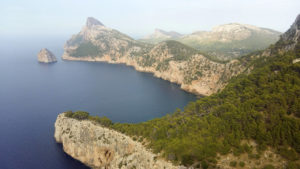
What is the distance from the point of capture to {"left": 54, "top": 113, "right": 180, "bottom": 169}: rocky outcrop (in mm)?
40938

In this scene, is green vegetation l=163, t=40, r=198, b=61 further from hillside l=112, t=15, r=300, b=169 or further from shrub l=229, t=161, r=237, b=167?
shrub l=229, t=161, r=237, b=167

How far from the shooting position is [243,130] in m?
36.7

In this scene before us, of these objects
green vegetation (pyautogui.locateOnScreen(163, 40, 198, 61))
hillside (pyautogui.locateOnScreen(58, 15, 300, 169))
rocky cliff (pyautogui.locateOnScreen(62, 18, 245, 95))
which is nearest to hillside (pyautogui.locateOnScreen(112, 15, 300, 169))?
hillside (pyautogui.locateOnScreen(58, 15, 300, 169))

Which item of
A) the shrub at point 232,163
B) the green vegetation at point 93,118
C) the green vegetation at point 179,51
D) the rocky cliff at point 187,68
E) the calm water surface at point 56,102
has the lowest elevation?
the calm water surface at point 56,102

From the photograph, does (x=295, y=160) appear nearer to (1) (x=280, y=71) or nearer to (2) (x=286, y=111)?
(2) (x=286, y=111)

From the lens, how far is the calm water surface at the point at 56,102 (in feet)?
184

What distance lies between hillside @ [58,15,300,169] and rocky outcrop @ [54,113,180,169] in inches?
114

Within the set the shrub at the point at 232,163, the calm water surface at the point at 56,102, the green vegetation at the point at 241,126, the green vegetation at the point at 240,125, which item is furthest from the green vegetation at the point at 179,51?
the shrub at the point at 232,163

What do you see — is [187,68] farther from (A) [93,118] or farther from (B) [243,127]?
(B) [243,127]

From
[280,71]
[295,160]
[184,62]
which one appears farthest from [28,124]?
[184,62]

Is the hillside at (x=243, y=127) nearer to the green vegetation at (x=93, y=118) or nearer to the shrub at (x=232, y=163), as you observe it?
the shrub at (x=232, y=163)

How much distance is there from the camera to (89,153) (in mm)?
53312

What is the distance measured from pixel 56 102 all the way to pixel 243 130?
89814 millimetres

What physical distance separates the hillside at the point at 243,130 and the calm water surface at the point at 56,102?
27320mm
